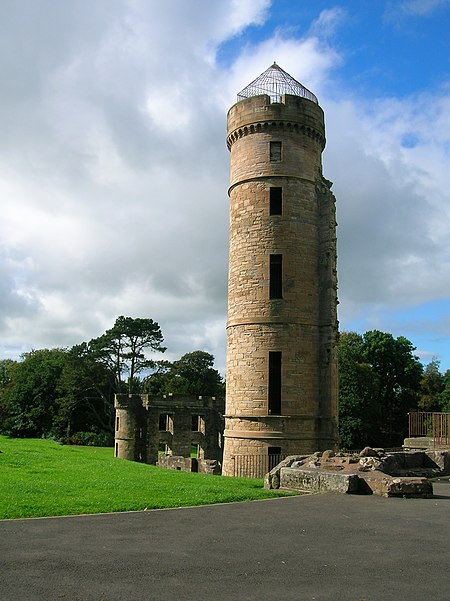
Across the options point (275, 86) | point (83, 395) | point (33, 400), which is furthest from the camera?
point (33, 400)

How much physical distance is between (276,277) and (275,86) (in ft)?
27.9

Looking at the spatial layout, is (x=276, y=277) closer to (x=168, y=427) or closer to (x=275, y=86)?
(x=275, y=86)

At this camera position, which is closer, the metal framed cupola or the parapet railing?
the parapet railing

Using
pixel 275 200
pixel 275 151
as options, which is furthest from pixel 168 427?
pixel 275 151

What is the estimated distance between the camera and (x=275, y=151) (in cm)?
2403

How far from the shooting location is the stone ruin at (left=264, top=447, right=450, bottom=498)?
1288 centimetres

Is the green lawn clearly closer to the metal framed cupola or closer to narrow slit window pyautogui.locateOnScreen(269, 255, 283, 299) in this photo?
narrow slit window pyautogui.locateOnScreen(269, 255, 283, 299)

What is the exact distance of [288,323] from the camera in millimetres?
22781

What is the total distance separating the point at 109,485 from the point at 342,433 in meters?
33.8

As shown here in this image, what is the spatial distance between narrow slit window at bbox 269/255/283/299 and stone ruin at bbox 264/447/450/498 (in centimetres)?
822

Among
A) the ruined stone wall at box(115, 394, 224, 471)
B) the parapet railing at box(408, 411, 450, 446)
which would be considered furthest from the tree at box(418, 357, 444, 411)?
the parapet railing at box(408, 411, 450, 446)

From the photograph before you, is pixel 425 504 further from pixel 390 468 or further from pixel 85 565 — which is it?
pixel 85 565

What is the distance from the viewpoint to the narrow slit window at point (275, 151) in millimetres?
23938

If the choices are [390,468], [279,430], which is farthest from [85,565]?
[279,430]
